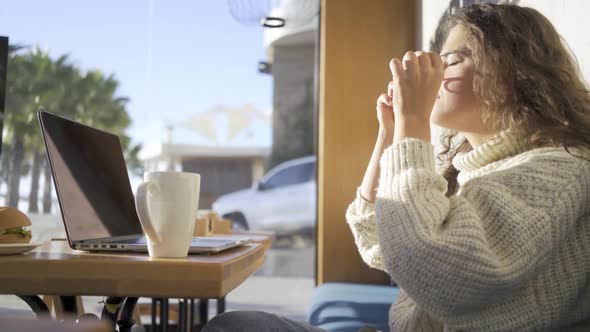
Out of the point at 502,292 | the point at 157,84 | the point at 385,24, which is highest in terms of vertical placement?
the point at 385,24

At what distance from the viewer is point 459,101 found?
3.79 ft

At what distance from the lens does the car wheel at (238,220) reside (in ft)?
14.8

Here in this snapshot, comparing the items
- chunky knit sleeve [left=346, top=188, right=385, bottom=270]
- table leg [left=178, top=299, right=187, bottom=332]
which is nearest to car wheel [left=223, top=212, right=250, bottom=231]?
table leg [left=178, top=299, right=187, bottom=332]

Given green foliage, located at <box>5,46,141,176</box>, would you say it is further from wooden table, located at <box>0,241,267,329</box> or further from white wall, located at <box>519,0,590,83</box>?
wooden table, located at <box>0,241,267,329</box>

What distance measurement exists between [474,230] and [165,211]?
1.40 ft

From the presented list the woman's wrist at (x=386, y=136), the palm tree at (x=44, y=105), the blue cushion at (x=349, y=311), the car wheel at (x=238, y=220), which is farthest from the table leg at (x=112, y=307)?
the car wheel at (x=238, y=220)

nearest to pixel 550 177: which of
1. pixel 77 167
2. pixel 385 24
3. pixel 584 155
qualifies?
pixel 584 155

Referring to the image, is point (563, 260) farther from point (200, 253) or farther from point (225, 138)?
point (225, 138)

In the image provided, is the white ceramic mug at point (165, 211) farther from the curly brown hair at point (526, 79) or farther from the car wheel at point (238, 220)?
the car wheel at point (238, 220)

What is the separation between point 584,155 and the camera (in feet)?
3.19

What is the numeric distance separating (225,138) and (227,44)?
2.12 feet

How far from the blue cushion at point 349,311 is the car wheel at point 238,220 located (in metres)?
1.85

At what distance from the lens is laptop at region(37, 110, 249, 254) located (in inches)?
42.3

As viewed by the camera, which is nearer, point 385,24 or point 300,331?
point 300,331
